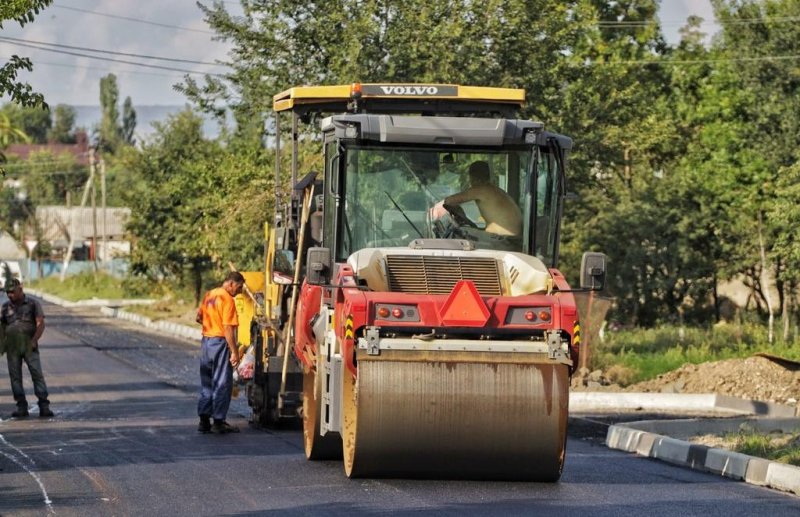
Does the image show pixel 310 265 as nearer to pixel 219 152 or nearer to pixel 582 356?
pixel 582 356

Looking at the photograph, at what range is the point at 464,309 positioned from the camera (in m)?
11.0

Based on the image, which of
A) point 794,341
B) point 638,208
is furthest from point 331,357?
point 638,208

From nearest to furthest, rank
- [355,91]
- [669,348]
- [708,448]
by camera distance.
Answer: [708,448]
[355,91]
[669,348]

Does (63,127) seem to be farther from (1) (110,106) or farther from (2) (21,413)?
(2) (21,413)

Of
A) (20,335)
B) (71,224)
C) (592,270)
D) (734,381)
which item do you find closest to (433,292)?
(592,270)

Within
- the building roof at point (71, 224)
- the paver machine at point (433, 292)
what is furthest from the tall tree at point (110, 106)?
the paver machine at point (433, 292)

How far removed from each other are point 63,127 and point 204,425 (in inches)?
6499

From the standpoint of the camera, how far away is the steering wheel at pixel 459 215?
12.4 metres

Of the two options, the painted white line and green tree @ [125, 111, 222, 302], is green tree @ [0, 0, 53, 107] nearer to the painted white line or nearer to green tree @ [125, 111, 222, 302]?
the painted white line

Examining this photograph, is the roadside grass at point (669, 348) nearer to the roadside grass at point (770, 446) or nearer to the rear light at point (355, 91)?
the roadside grass at point (770, 446)

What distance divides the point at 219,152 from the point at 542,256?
32327 millimetres

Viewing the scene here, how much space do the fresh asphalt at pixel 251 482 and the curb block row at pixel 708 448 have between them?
A: 0.69ft

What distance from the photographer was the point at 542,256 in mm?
12578

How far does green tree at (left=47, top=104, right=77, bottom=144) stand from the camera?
6811 inches
